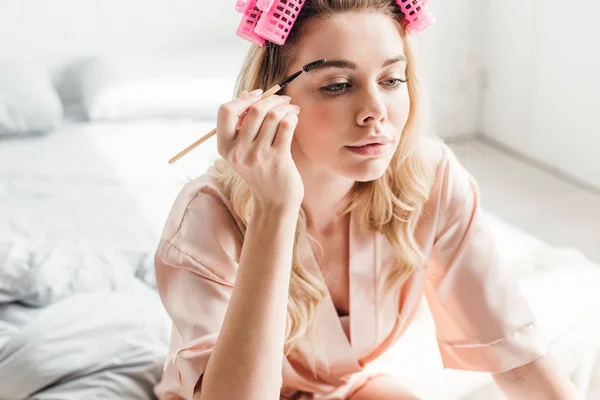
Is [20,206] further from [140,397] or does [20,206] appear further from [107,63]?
[140,397]

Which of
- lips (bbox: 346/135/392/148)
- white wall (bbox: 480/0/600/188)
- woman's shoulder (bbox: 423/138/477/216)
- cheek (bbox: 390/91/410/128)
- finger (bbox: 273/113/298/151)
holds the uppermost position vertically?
finger (bbox: 273/113/298/151)

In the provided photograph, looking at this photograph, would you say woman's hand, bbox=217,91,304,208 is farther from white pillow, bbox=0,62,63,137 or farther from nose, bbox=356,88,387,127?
white pillow, bbox=0,62,63,137

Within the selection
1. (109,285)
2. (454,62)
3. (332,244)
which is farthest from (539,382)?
(454,62)

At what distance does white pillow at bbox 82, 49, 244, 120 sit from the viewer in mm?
2805

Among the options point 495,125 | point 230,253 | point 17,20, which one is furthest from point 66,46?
point 230,253

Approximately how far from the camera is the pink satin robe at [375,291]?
3.72ft

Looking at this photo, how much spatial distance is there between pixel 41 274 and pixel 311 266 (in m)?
0.71

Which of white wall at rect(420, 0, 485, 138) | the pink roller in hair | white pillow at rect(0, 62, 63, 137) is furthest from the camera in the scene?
white wall at rect(420, 0, 485, 138)

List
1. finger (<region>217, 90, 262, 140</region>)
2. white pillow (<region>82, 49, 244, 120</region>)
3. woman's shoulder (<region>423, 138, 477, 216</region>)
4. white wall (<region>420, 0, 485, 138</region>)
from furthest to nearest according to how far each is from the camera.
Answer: white wall (<region>420, 0, 485, 138</region>) < white pillow (<region>82, 49, 244, 120</region>) < woman's shoulder (<region>423, 138, 477, 216</region>) < finger (<region>217, 90, 262, 140</region>)

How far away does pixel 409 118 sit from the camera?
1.24 metres

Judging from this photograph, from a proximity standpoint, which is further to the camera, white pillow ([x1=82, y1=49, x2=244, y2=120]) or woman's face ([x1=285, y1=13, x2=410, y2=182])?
white pillow ([x1=82, y1=49, x2=244, y2=120])

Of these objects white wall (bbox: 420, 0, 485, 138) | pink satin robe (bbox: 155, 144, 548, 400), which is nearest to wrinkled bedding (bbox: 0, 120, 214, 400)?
pink satin robe (bbox: 155, 144, 548, 400)

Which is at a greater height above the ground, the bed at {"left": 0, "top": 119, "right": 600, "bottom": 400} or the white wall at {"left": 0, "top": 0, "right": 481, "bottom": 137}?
the white wall at {"left": 0, "top": 0, "right": 481, "bottom": 137}

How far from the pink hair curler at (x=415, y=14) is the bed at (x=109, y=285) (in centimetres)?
64
